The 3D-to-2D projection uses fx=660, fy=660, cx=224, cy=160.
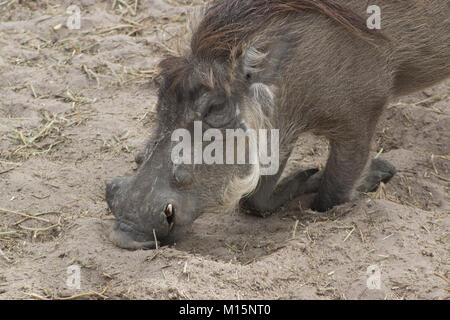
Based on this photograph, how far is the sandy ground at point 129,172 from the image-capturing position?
2.76 metres

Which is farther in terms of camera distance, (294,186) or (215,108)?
(294,186)

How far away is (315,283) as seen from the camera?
278 centimetres

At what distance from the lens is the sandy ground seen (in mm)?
2758

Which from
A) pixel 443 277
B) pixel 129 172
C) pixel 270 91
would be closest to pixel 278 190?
pixel 270 91

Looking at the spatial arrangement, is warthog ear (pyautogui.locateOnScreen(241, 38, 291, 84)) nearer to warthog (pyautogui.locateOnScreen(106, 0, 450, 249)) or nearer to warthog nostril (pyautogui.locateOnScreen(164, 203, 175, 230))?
warthog (pyautogui.locateOnScreen(106, 0, 450, 249))

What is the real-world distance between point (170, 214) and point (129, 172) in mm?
972

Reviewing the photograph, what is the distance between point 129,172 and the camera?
3.91m

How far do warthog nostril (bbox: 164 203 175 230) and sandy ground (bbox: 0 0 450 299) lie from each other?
0.49 feet

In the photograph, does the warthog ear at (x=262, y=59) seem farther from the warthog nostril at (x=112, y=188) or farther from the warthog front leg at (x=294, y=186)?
the warthog nostril at (x=112, y=188)

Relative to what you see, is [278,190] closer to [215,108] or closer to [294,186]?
[294,186]

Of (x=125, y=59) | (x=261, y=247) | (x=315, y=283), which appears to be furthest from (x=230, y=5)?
(x=125, y=59)

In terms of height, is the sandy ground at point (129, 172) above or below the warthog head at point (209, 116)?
below

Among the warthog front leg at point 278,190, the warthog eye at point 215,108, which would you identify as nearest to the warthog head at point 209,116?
the warthog eye at point 215,108
